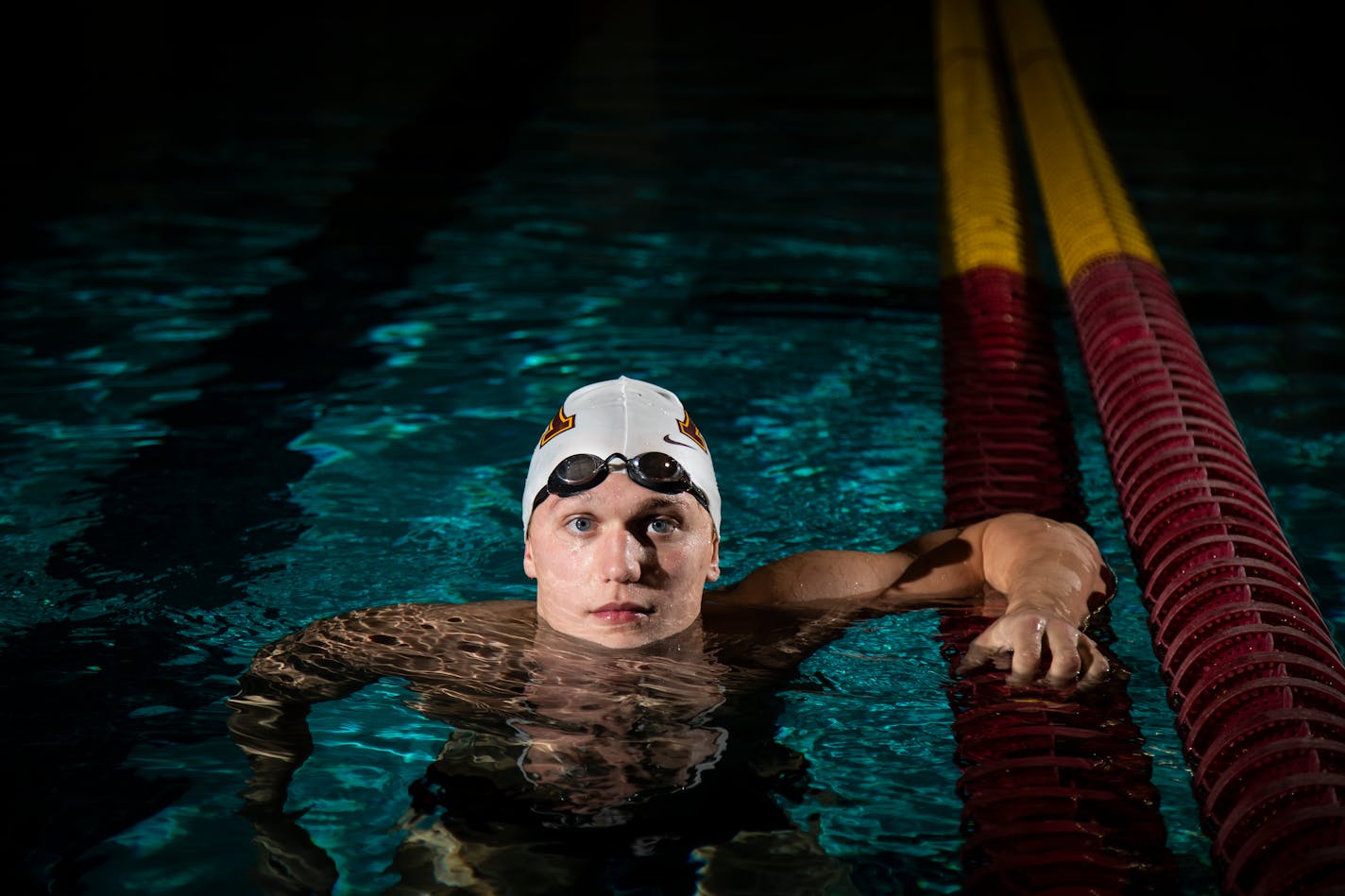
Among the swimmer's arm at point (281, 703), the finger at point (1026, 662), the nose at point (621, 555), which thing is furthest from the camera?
the nose at point (621, 555)

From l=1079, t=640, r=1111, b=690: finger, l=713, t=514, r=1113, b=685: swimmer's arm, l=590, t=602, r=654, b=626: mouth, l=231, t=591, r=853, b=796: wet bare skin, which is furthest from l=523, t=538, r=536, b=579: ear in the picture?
l=1079, t=640, r=1111, b=690: finger

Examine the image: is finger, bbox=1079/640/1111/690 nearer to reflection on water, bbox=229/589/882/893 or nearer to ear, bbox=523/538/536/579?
reflection on water, bbox=229/589/882/893

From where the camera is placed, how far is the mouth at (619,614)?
282cm

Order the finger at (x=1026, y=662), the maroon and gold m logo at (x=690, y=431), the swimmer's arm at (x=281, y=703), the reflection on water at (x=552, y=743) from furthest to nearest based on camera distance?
the maroon and gold m logo at (x=690, y=431)
the swimmer's arm at (x=281, y=703)
the finger at (x=1026, y=662)
the reflection on water at (x=552, y=743)

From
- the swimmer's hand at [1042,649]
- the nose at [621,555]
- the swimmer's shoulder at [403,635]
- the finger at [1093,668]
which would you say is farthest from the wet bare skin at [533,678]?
the finger at [1093,668]

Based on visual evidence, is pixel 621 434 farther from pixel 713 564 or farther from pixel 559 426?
pixel 713 564

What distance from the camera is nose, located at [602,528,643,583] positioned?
2.78m

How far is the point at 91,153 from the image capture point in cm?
857

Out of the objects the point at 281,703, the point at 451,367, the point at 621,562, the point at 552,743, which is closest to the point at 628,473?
the point at 621,562

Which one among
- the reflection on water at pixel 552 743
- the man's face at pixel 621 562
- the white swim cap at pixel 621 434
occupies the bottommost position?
the reflection on water at pixel 552 743

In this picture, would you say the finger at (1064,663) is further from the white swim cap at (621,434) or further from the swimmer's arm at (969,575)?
the white swim cap at (621,434)

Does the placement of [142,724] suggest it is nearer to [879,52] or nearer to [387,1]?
[879,52]

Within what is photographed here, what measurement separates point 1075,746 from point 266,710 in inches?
62.2

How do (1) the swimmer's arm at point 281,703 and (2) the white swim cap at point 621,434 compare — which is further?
Result: (2) the white swim cap at point 621,434
